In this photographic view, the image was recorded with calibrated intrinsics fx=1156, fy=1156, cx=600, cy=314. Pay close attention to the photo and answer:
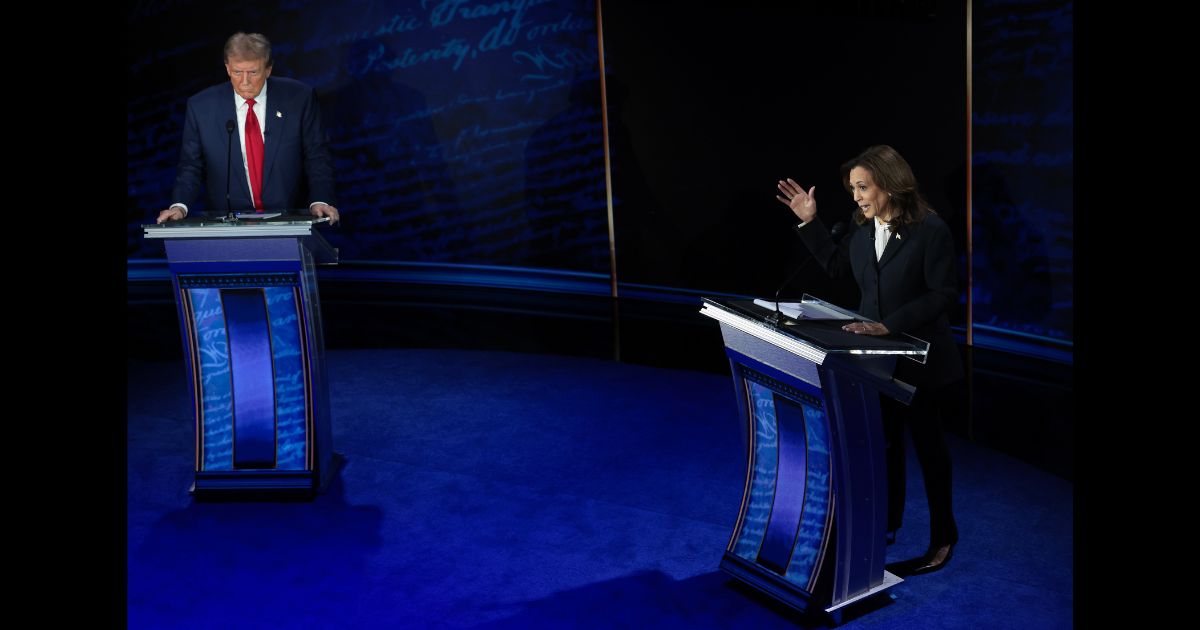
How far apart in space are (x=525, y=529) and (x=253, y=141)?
1.74 meters

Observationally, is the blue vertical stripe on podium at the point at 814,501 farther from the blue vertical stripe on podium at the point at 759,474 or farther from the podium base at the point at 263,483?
the podium base at the point at 263,483

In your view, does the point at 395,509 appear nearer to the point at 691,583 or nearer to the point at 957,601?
the point at 691,583

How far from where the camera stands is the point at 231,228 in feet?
12.6

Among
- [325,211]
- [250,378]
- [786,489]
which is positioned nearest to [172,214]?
[325,211]

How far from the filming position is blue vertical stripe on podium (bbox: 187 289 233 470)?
159 inches

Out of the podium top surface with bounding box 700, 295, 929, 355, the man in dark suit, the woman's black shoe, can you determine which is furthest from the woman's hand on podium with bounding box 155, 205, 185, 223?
the woman's black shoe

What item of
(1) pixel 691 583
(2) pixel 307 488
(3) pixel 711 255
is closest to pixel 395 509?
(2) pixel 307 488

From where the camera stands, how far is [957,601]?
10.8 feet

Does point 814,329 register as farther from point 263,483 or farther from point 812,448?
point 263,483

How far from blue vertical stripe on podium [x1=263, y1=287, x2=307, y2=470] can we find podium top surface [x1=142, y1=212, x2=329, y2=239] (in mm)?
230

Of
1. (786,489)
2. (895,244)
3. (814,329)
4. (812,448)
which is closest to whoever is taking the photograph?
(814,329)

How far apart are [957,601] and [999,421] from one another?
4.90 ft

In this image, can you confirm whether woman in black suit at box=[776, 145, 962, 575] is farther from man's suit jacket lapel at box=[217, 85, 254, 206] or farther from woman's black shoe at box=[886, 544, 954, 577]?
man's suit jacket lapel at box=[217, 85, 254, 206]

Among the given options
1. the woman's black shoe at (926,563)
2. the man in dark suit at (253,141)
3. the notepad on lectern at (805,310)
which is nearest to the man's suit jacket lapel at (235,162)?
the man in dark suit at (253,141)
